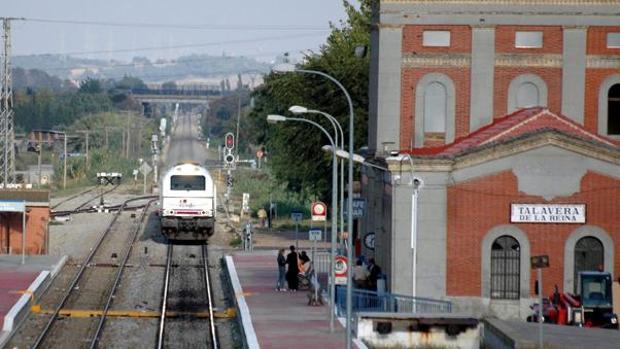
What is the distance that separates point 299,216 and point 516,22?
11.5 meters

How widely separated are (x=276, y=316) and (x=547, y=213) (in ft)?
27.9

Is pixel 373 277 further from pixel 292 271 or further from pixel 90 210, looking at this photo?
pixel 90 210

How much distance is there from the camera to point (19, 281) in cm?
4559

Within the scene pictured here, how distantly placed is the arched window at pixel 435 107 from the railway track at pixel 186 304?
928 centimetres

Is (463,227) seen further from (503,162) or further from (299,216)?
(299,216)

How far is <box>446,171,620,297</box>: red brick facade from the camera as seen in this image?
133 ft

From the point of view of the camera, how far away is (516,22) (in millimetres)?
47719

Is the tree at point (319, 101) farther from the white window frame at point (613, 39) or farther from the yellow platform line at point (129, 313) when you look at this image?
the yellow platform line at point (129, 313)

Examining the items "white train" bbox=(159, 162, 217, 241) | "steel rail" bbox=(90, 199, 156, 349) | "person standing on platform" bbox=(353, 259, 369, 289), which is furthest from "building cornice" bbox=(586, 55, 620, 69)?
"white train" bbox=(159, 162, 217, 241)

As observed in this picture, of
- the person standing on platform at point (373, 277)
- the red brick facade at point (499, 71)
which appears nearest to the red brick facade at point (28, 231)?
the red brick facade at point (499, 71)

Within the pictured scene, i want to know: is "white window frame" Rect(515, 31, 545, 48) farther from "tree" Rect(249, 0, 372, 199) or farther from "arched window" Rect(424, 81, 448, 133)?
"tree" Rect(249, 0, 372, 199)

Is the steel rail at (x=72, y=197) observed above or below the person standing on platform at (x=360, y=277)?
above

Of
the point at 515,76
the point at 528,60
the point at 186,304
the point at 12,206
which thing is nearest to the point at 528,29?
the point at 528,60

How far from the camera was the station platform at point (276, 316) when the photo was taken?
33.8m
